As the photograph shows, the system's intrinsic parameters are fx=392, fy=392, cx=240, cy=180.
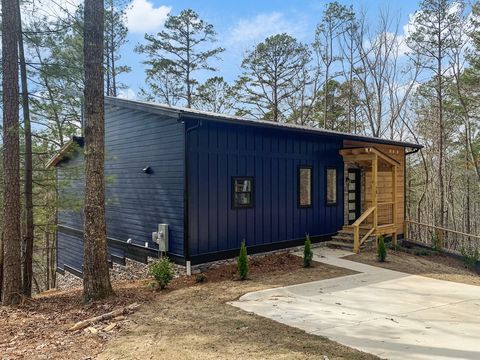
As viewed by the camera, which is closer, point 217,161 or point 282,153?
point 217,161

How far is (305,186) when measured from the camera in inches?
394

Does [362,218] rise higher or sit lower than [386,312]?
higher

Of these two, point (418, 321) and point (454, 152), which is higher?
point (454, 152)

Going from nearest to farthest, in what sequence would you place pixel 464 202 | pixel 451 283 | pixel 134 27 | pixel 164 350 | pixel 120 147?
pixel 164 350
pixel 451 283
pixel 120 147
pixel 134 27
pixel 464 202

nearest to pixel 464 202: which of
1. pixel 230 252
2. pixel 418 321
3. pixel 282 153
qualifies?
pixel 282 153

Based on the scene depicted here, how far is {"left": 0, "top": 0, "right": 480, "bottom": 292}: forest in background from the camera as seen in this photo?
16906 millimetres

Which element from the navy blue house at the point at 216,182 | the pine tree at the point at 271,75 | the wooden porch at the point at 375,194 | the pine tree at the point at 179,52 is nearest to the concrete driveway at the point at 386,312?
the navy blue house at the point at 216,182

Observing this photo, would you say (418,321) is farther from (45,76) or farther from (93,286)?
(45,76)

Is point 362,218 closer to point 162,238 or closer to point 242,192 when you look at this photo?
point 242,192

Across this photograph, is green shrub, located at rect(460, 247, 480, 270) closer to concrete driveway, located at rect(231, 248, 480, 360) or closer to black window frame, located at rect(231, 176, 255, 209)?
concrete driveway, located at rect(231, 248, 480, 360)

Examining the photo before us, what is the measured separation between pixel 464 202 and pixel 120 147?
1983cm

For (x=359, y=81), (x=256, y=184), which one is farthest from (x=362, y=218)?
(x=359, y=81)

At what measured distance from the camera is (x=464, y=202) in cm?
2203

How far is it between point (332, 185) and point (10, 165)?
759 cm
